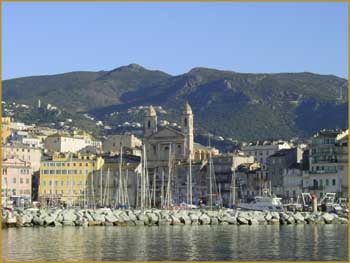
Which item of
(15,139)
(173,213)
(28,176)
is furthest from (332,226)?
(15,139)

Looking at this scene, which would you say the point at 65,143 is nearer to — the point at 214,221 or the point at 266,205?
the point at 266,205

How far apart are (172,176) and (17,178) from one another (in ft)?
53.5

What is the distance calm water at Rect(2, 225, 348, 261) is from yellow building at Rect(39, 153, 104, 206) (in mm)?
41693

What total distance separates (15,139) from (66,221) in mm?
74721

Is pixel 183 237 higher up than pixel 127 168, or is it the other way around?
pixel 127 168

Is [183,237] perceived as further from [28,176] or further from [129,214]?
[28,176]

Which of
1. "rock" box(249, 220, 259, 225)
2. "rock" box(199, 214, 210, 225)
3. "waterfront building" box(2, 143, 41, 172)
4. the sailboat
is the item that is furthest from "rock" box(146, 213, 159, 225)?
"waterfront building" box(2, 143, 41, 172)

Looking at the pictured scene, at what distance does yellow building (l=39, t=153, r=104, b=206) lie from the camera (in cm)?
10388

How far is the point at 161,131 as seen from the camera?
121m

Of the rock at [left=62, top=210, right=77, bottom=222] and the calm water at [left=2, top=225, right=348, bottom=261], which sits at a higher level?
the rock at [left=62, top=210, right=77, bottom=222]

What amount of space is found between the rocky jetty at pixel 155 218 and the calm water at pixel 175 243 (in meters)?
3.97

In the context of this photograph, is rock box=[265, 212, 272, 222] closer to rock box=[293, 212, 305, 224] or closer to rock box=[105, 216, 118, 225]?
rock box=[293, 212, 305, 224]

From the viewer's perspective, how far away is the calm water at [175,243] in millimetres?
40750

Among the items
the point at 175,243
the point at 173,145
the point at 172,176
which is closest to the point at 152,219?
the point at 175,243
